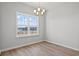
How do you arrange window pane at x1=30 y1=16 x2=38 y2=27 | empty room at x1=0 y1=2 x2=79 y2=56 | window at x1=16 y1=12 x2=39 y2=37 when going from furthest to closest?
window pane at x1=30 y1=16 x2=38 y2=27 → window at x1=16 y1=12 x2=39 y2=37 → empty room at x1=0 y1=2 x2=79 y2=56

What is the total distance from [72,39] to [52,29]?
4.61 ft

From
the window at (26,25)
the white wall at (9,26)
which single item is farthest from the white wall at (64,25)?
the white wall at (9,26)

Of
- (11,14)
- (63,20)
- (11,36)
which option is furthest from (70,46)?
(11,14)

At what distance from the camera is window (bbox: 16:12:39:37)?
142 inches

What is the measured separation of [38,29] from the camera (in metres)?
4.66

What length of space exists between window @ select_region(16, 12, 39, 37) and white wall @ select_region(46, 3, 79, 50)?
96cm

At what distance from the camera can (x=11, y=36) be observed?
10.2 feet

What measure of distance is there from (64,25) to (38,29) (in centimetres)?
180

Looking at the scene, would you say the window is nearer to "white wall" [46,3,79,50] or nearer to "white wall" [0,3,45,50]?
"white wall" [0,3,45,50]

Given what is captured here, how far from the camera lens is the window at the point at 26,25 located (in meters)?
3.60

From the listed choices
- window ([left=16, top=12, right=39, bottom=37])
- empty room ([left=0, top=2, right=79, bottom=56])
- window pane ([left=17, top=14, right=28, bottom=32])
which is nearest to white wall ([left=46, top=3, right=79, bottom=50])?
empty room ([left=0, top=2, right=79, bottom=56])

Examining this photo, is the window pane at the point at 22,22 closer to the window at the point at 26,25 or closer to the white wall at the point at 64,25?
the window at the point at 26,25

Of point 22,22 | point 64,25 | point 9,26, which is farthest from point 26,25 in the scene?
point 64,25

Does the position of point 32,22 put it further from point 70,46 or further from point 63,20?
point 70,46
